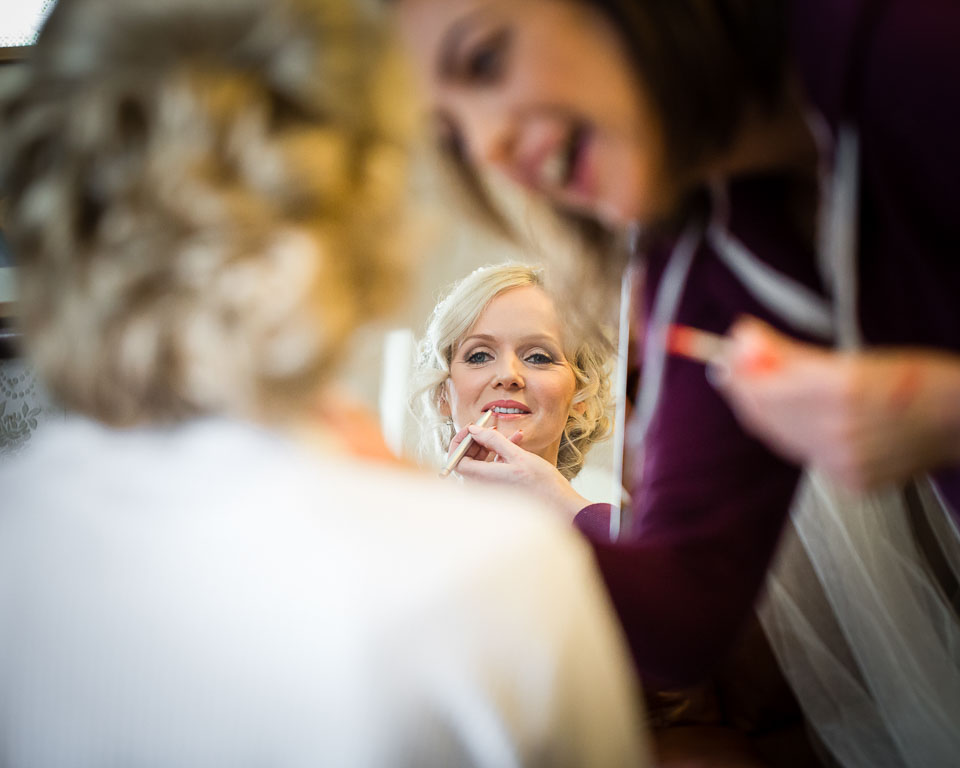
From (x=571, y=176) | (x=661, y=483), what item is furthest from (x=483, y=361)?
(x=571, y=176)

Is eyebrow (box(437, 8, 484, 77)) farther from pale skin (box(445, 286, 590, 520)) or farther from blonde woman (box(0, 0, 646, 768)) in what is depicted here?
pale skin (box(445, 286, 590, 520))

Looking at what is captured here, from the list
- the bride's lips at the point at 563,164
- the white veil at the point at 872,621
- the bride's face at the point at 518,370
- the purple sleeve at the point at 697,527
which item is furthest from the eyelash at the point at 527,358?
the bride's lips at the point at 563,164

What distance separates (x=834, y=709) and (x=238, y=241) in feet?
2.84

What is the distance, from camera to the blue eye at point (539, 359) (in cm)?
140

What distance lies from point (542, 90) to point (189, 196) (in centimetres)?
22

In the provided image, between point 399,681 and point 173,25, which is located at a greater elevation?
point 173,25

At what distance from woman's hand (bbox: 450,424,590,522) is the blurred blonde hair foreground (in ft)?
2.58

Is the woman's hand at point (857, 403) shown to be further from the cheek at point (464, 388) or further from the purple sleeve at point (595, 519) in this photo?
the cheek at point (464, 388)

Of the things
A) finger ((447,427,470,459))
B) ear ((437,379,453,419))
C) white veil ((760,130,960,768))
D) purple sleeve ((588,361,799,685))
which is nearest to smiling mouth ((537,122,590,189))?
purple sleeve ((588,361,799,685))

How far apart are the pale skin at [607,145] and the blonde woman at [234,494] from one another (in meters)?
0.07

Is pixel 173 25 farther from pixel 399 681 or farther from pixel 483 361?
pixel 483 361

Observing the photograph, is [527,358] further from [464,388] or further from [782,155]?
[782,155]

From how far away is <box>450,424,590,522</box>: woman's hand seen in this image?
1217 millimetres

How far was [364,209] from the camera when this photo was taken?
468mm
